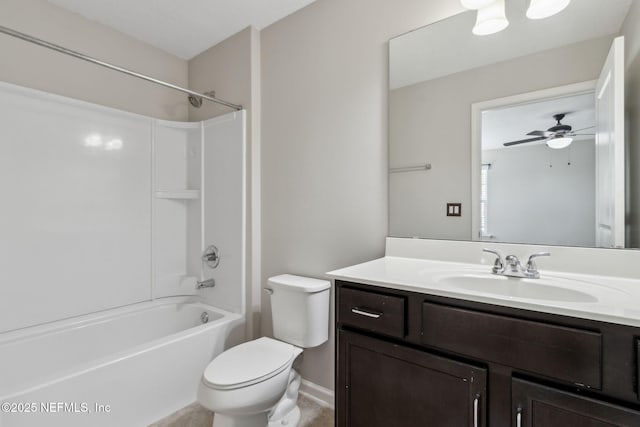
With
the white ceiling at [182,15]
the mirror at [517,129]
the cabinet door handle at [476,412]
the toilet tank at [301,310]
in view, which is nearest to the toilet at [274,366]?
the toilet tank at [301,310]

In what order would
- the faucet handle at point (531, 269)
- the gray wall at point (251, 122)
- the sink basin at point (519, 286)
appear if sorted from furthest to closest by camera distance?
the gray wall at point (251, 122) → the faucet handle at point (531, 269) → the sink basin at point (519, 286)

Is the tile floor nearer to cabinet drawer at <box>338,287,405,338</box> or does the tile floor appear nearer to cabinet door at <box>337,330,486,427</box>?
cabinet door at <box>337,330,486,427</box>

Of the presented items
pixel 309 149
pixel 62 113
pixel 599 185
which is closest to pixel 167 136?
pixel 62 113

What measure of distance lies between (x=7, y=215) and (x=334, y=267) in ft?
6.11

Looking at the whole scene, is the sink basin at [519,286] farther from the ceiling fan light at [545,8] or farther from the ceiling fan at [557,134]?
the ceiling fan light at [545,8]

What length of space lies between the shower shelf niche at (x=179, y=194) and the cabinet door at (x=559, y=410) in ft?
7.53

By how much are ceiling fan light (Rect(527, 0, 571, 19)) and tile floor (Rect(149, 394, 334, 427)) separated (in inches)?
84.5

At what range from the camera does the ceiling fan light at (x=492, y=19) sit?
132 cm

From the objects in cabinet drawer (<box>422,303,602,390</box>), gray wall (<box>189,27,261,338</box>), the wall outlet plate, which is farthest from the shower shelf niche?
cabinet drawer (<box>422,303,602,390</box>)

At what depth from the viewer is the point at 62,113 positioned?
1.93m

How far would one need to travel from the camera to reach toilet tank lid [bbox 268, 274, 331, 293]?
171 centimetres

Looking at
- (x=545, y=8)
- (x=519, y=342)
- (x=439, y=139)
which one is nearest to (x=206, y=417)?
(x=519, y=342)

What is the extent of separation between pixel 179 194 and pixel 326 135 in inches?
51.9

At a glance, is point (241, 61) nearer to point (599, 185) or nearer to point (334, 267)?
point (334, 267)
